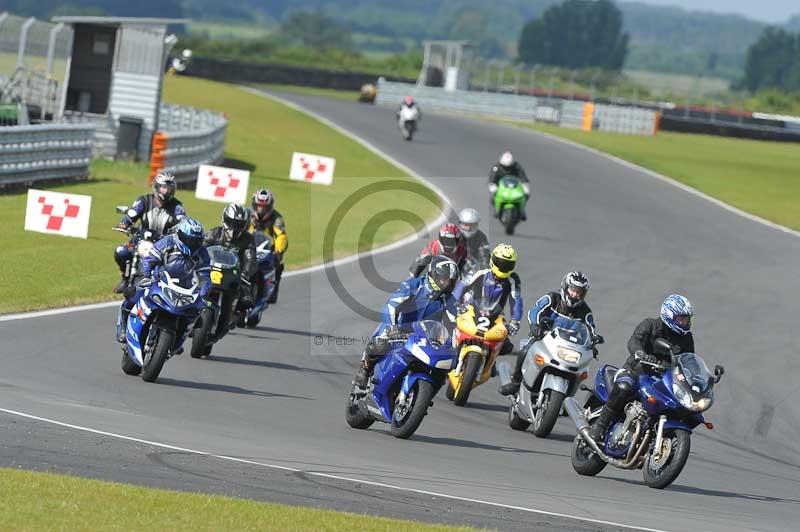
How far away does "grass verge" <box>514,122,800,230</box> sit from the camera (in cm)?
4188

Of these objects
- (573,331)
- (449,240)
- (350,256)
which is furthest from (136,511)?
(350,256)

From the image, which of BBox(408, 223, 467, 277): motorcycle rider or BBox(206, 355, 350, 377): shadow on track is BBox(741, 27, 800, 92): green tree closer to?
BBox(408, 223, 467, 277): motorcycle rider

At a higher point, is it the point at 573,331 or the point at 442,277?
the point at 442,277

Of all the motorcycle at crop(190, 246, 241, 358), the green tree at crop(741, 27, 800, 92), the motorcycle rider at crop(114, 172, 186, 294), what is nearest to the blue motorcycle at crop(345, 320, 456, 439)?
the motorcycle at crop(190, 246, 241, 358)

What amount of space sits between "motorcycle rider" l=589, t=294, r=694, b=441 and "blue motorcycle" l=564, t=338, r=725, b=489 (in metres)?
0.08

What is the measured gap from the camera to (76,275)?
20.3 meters

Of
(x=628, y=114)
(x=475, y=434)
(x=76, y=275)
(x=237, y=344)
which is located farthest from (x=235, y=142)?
(x=475, y=434)

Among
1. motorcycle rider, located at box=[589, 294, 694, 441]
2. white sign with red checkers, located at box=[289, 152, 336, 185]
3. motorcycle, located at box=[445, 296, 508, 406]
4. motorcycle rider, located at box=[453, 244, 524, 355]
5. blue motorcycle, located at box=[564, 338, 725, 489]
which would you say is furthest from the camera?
white sign with red checkers, located at box=[289, 152, 336, 185]

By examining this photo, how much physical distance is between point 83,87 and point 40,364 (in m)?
28.8

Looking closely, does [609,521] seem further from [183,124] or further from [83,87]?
[183,124]

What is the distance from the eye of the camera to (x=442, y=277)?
42.2 ft

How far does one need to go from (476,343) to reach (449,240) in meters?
2.12

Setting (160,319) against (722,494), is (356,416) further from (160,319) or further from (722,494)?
(722,494)

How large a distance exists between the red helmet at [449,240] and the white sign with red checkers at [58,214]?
335 inches
